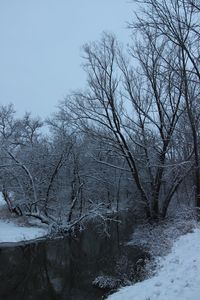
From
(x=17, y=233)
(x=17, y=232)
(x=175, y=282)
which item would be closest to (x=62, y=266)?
(x=17, y=233)

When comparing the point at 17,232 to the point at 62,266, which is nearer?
the point at 62,266

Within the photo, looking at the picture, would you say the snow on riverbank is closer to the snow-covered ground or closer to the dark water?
the dark water

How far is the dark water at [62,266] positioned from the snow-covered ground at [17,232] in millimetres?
932

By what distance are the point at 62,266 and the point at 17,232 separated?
250 inches

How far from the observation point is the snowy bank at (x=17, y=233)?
20.0 m

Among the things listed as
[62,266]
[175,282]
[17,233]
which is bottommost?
[62,266]

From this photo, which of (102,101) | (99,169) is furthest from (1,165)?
(99,169)

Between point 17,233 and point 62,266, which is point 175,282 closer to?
point 62,266

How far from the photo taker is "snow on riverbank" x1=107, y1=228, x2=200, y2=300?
7.31 m

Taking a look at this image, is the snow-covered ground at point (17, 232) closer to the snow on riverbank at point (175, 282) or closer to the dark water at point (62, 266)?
the dark water at point (62, 266)

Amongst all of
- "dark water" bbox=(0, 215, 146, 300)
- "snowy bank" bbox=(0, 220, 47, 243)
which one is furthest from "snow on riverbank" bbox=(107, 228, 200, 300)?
"snowy bank" bbox=(0, 220, 47, 243)

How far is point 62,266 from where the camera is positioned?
1536cm

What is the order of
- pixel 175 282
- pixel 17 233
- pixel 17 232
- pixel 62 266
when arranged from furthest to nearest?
pixel 17 232 < pixel 17 233 < pixel 62 266 < pixel 175 282

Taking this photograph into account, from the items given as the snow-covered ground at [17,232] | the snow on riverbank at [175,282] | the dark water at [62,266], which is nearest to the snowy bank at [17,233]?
the snow-covered ground at [17,232]
